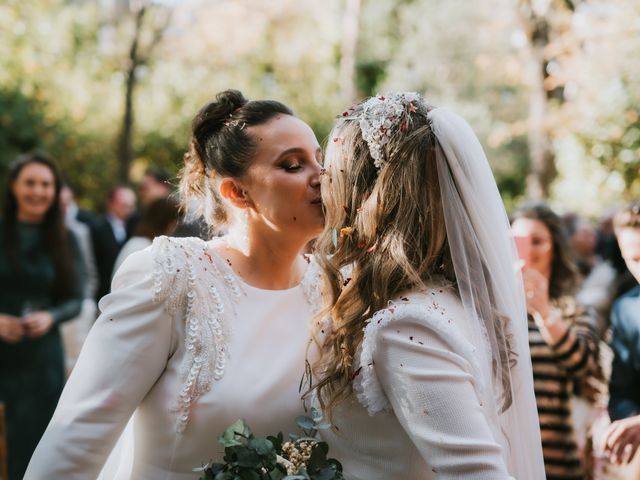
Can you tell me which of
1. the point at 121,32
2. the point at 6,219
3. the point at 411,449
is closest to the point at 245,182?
the point at 411,449

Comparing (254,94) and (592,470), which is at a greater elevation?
(254,94)

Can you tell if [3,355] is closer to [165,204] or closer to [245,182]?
[165,204]

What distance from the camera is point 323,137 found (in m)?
9.48

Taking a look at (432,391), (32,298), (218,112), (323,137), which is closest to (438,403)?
(432,391)

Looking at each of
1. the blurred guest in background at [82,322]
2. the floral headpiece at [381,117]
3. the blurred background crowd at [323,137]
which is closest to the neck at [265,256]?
the floral headpiece at [381,117]

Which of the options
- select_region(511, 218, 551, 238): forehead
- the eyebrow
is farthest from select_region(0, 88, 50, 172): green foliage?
the eyebrow

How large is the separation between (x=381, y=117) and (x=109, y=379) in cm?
112

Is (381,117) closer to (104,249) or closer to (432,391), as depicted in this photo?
(432,391)

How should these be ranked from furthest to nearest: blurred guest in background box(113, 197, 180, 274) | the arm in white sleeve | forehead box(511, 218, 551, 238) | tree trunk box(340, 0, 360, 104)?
tree trunk box(340, 0, 360, 104)
blurred guest in background box(113, 197, 180, 274)
forehead box(511, 218, 551, 238)
the arm in white sleeve

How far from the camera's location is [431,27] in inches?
1007

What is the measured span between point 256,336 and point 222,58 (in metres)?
21.0

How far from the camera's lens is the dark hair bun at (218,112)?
2.69 metres

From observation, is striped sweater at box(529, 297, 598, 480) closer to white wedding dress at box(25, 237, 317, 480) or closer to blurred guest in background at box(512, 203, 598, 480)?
blurred guest in background at box(512, 203, 598, 480)

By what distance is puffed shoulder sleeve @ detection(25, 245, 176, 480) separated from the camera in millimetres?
2191
